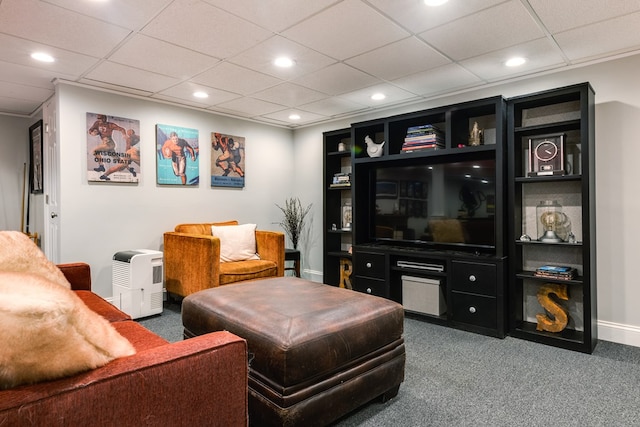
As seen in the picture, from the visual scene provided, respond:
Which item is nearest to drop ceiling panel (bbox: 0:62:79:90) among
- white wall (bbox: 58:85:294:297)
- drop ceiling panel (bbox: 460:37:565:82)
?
white wall (bbox: 58:85:294:297)

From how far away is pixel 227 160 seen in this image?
4.83 m

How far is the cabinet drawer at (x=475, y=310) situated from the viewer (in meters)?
3.21

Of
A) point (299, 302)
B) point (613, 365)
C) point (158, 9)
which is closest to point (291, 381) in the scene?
point (299, 302)

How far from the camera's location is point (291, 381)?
5.16ft

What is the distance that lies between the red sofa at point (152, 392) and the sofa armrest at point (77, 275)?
202 cm

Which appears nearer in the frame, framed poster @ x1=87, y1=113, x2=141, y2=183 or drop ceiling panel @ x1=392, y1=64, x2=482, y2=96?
drop ceiling panel @ x1=392, y1=64, x2=482, y2=96

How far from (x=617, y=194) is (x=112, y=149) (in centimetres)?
455

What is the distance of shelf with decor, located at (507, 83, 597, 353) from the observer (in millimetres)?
2867

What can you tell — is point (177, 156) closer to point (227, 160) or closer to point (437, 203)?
point (227, 160)

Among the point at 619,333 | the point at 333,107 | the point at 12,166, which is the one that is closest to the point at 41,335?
the point at 619,333

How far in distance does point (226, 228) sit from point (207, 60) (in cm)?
188

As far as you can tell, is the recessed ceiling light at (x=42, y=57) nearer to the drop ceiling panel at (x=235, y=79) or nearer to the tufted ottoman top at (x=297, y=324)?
the drop ceiling panel at (x=235, y=79)

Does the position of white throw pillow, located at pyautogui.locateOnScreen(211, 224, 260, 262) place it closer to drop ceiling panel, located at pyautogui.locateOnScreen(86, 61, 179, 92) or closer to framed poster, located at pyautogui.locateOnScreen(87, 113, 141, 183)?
framed poster, located at pyautogui.locateOnScreen(87, 113, 141, 183)

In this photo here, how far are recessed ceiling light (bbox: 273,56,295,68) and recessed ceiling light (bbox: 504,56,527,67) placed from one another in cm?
176
